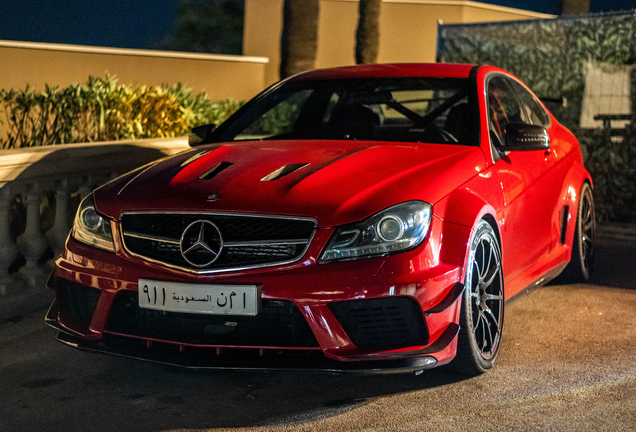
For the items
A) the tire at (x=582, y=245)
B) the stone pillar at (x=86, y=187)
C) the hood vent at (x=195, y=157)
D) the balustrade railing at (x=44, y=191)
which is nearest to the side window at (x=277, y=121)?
the hood vent at (x=195, y=157)

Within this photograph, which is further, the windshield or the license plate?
the windshield

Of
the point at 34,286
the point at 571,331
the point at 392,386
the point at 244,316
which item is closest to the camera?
the point at 244,316

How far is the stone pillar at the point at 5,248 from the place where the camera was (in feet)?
17.1

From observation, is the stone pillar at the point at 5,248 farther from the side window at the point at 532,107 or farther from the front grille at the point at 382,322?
the side window at the point at 532,107

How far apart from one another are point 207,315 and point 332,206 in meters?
0.67

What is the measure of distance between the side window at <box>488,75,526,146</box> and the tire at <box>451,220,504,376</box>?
0.84 m

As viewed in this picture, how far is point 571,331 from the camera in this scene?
16.5 feet

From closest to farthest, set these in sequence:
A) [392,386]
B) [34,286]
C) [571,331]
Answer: [392,386], [571,331], [34,286]

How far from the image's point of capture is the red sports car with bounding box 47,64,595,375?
349cm

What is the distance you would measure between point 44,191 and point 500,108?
307cm

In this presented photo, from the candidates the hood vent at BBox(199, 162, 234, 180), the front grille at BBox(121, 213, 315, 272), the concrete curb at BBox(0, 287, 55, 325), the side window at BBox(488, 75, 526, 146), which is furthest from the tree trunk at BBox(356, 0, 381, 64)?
the front grille at BBox(121, 213, 315, 272)

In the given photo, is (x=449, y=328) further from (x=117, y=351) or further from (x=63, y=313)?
(x=63, y=313)

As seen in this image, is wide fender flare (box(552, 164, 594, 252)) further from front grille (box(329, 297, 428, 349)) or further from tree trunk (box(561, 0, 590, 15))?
tree trunk (box(561, 0, 590, 15))

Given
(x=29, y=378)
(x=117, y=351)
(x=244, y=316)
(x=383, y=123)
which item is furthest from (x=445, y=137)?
(x=29, y=378)
